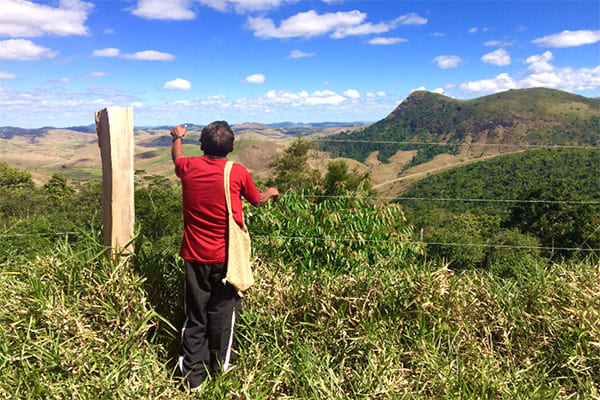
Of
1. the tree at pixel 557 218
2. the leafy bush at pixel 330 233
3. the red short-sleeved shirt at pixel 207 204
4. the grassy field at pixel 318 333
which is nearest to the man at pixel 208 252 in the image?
the red short-sleeved shirt at pixel 207 204

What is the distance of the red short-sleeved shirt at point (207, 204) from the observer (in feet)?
7.43

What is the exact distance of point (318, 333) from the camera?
2.51 m

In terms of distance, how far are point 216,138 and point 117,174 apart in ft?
2.60

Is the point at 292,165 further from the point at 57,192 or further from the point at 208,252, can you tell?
the point at 208,252

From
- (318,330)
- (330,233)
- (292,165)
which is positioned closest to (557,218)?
(292,165)

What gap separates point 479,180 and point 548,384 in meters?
60.9

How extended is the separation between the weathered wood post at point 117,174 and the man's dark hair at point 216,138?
25.1 inches

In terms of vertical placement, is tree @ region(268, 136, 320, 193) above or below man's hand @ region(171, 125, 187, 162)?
below

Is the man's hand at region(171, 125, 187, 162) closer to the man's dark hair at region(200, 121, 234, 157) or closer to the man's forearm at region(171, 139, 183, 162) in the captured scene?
the man's forearm at region(171, 139, 183, 162)

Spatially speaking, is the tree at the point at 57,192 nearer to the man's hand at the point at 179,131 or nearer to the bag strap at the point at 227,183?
the man's hand at the point at 179,131

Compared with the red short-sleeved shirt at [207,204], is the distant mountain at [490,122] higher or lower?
higher

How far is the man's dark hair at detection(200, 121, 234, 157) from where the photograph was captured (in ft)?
7.43

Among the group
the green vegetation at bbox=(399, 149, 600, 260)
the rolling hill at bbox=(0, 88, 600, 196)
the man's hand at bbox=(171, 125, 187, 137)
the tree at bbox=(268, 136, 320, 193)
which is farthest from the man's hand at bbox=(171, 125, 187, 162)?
the rolling hill at bbox=(0, 88, 600, 196)

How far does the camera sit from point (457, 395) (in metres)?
2.09
